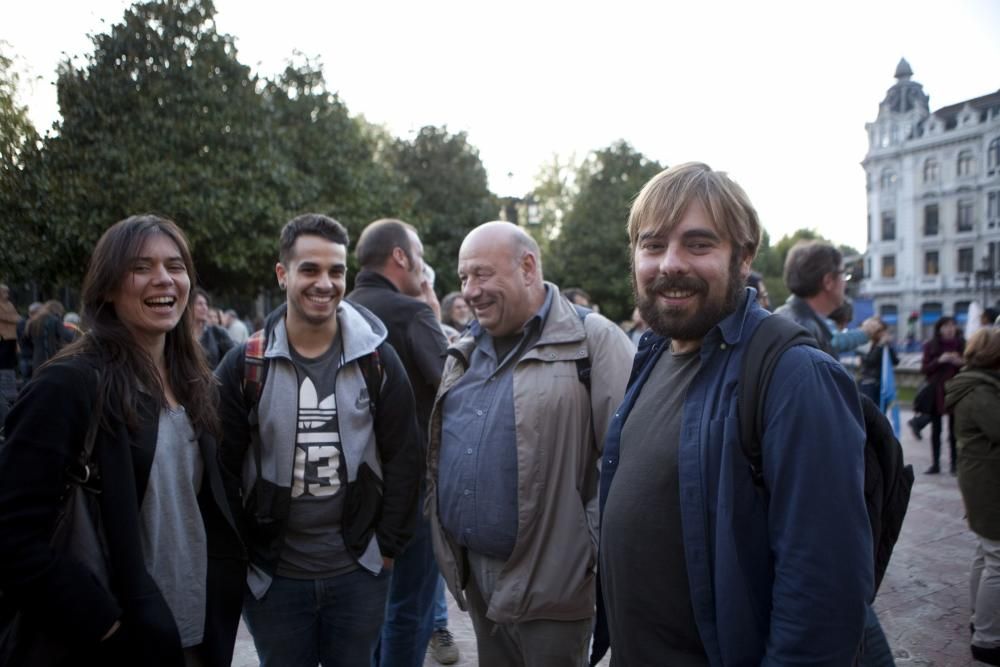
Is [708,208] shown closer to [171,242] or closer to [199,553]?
[171,242]

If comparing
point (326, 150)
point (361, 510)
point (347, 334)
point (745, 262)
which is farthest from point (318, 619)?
point (326, 150)

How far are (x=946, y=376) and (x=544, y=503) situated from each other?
877cm

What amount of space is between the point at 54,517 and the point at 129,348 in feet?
1.86

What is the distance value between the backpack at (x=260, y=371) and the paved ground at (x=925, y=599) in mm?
2252

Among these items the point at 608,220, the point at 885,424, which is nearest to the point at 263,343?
the point at 885,424

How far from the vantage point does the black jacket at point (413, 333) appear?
348 centimetres

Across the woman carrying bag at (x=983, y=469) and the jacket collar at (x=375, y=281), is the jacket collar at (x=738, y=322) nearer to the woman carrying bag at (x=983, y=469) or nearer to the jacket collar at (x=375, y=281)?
the jacket collar at (x=375, y=281)

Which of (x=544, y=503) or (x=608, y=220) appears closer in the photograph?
(x=544, y=503)

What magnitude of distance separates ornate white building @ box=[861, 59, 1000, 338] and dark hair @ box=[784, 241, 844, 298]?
39.9m

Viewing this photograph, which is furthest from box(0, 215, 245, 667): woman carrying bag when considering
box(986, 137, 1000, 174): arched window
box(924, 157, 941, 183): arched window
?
box(924, 157, 941, 183): arched window

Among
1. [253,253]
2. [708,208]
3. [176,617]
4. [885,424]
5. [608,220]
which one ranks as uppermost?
[608,220]

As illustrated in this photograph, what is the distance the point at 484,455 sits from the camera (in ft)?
8.64

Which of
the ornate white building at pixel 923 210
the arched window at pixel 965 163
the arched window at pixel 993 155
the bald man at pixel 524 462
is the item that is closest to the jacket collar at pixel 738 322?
the bald man at pixel 524 462

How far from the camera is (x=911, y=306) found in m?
50.6
